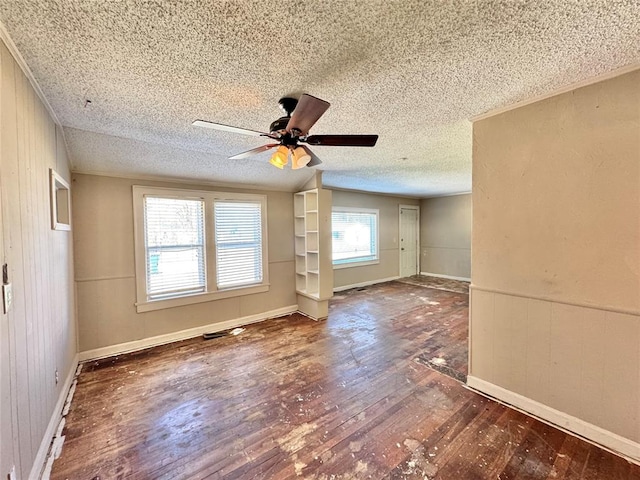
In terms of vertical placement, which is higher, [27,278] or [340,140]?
[340,140]

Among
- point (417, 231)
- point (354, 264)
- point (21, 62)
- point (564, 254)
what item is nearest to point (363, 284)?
point (354, 264)

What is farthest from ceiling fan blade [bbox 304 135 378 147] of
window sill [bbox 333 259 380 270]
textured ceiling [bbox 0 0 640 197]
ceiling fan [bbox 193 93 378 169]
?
window sill [bbox 333 259 380 270]

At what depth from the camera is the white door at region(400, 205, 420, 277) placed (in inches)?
290

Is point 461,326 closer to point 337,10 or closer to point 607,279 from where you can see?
point 607,279

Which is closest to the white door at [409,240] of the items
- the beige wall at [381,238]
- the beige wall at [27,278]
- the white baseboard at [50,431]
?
the beige wall at [381,238]

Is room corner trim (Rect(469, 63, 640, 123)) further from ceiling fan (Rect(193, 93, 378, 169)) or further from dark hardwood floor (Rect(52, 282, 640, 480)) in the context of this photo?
dark hardwood floor (Rect(52, 282, 640, 480))

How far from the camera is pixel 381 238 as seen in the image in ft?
22.4

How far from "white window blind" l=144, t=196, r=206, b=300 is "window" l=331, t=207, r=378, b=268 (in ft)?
9.57

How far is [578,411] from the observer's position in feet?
5.93

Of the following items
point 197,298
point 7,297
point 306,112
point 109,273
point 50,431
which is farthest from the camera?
point 197,298

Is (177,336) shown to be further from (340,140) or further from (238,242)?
(340,140)

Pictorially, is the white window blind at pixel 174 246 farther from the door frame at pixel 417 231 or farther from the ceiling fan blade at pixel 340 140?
the door frame at pixel 417 231

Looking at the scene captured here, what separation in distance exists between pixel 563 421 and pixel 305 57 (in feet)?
9.58

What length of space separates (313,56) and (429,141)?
189 centimetres
